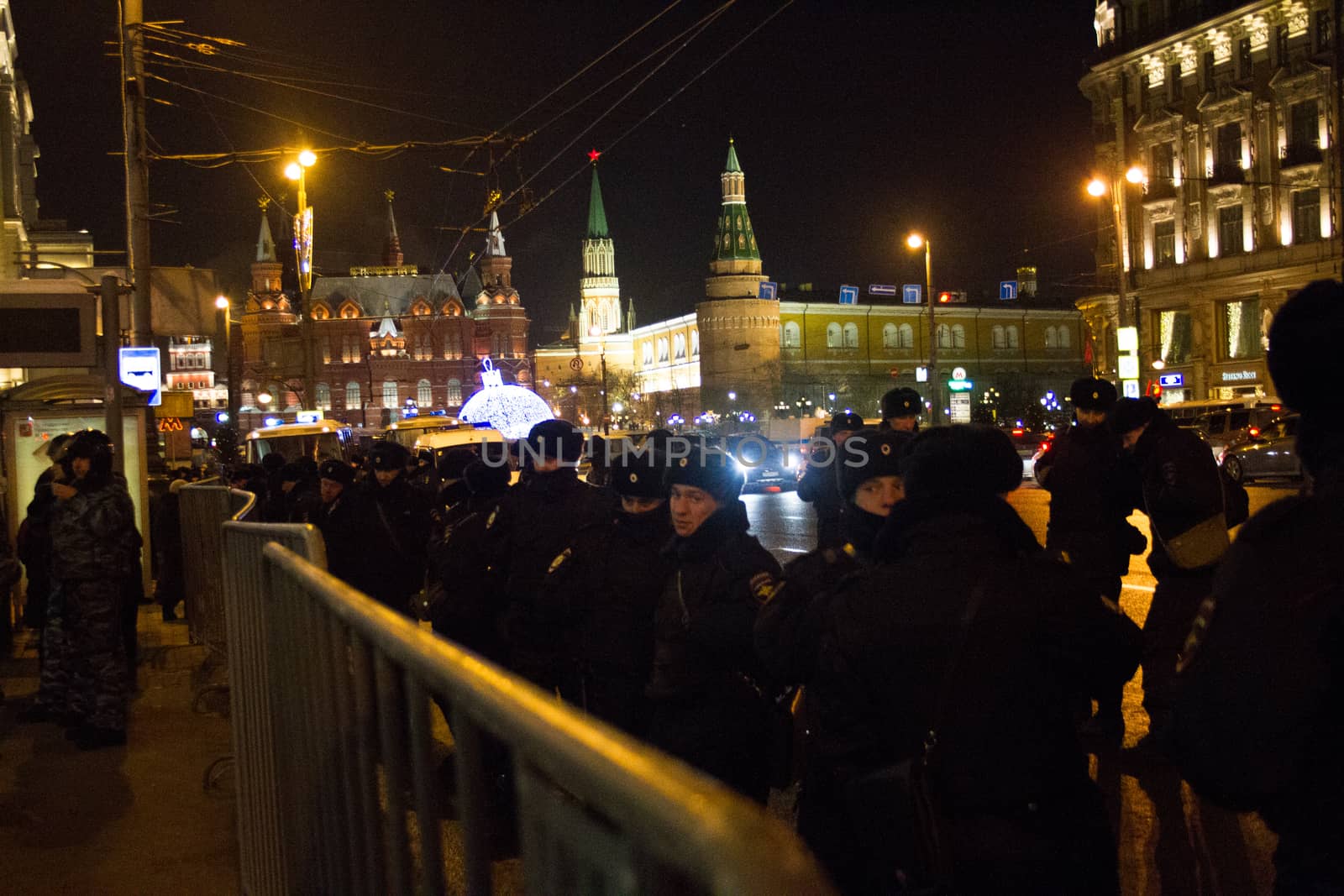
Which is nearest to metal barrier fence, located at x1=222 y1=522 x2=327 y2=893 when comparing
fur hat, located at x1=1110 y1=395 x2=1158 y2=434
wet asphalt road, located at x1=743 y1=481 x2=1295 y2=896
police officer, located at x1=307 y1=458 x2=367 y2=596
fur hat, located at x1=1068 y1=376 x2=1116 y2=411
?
police officer, located at x1=307 y1=458 x2=367 y2=596

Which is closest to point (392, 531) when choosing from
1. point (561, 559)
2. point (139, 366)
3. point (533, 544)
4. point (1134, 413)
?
point (533, 544)

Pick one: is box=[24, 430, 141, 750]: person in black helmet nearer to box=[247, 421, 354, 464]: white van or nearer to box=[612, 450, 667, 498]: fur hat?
box=[612, 450, 667, 498]: fur hat

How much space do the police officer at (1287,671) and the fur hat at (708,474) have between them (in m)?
2.53

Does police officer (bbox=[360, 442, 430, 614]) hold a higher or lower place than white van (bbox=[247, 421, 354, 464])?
lower

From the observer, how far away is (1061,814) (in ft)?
8.96

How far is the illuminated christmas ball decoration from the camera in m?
28.4

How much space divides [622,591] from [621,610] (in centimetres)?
8

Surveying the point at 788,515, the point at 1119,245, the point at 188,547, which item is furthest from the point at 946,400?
the point at 188,547

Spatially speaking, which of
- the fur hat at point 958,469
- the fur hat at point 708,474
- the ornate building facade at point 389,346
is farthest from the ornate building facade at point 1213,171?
the ornate building facade at point 389,346

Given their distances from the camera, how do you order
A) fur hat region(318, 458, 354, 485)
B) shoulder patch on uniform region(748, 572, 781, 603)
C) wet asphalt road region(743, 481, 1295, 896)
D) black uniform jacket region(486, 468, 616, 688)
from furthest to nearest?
1. fur hat region(318, 458, 354, 485)
2. black uniform jacket region(486, 468, 616, 688)
3. wet asphalt road region(743, 481, 1295, 896)
4. shoulder patch on uniform region(748, 572, 781, 603)

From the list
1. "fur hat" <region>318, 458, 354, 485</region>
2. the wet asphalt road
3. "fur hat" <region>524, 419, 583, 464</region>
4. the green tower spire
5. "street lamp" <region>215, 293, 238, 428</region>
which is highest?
the green tower spire

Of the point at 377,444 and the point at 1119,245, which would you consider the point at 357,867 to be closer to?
the point at 377,444

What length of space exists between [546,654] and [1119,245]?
26675 millimetres

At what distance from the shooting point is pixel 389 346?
441 ft
